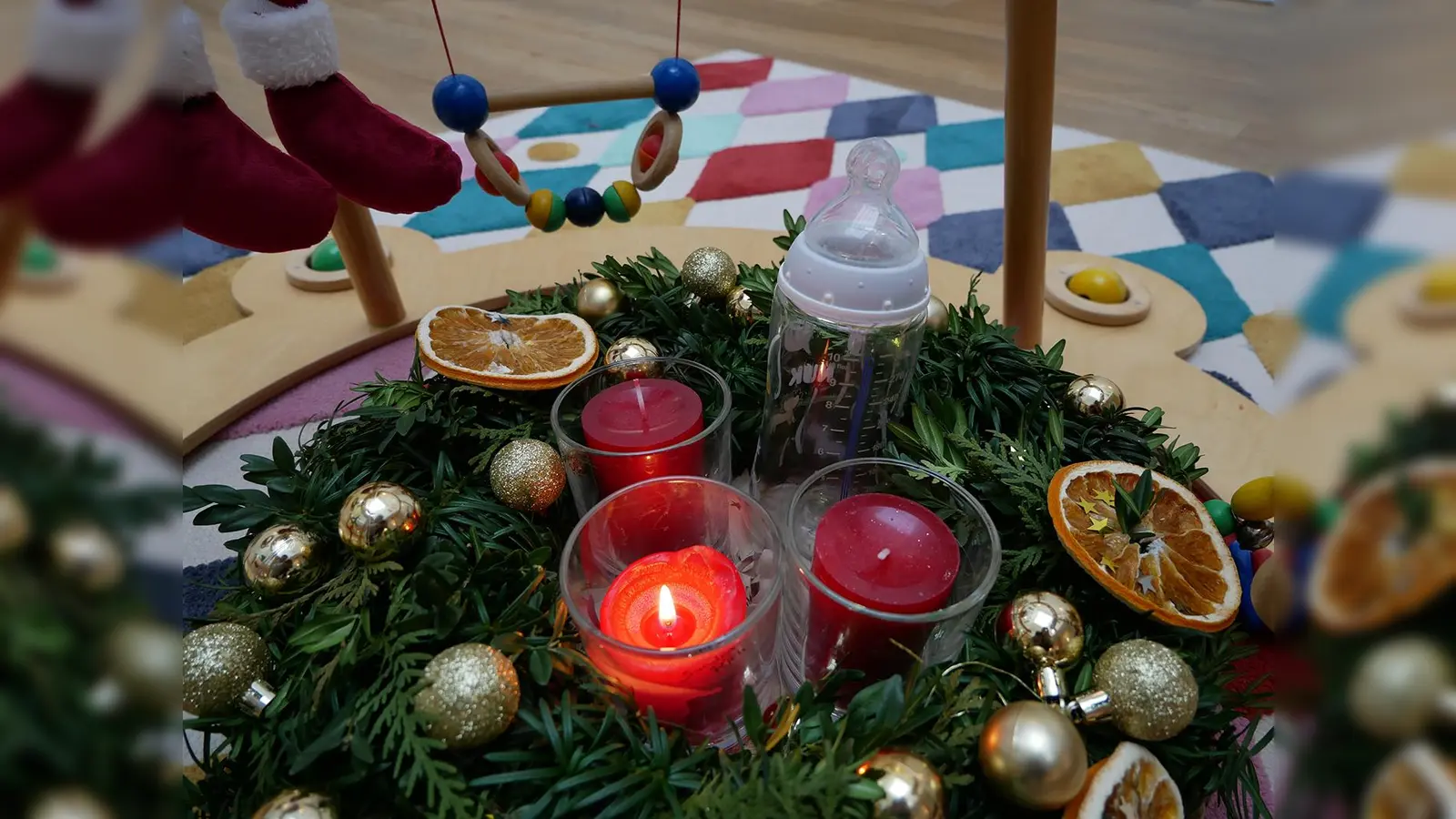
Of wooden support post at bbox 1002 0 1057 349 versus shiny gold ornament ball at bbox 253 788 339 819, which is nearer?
shiny gold ornament ball at bbox 253 788 339 819

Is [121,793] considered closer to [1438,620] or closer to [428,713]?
[1438,620]

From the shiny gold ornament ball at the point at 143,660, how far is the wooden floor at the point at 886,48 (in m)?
1.24

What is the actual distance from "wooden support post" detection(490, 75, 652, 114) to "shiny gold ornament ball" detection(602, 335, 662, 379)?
0.15 m

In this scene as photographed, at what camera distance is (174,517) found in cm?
10

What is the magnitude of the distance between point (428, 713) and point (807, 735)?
0.47ft

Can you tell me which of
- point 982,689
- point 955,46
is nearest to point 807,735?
point 982,689

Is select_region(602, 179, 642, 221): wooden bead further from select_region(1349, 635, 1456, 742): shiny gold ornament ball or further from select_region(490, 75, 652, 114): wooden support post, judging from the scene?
select_region(1349, 635, 1456, 742): shiny gold ornament ball

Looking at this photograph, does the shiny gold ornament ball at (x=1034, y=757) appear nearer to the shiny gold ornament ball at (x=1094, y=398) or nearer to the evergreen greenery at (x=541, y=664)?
the evergreen greenery at (x=541, y=664)

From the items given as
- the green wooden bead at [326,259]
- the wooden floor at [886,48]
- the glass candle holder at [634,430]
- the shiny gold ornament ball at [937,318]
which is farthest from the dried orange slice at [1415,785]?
the wooden floor at [886,48]

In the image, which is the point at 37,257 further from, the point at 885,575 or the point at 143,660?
the point at 885,575

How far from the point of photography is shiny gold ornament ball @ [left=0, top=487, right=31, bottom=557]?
0.07 m

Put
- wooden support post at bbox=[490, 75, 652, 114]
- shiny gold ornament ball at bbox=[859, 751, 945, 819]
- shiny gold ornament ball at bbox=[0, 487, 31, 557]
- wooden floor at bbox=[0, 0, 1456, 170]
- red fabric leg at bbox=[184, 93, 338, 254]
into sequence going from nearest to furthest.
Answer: shiny gold ornament ball at bbox=[0, 487, 31, 557] < shiny gold ornament ball at bbox=[859, 751, 945, 819] < red fabric leg at bbox=[184, 93, 338, 254] < wooden support post at bbox=[490, 75, 652, 114] < wooden floor at bbox=[0, 0, 1456, 170]

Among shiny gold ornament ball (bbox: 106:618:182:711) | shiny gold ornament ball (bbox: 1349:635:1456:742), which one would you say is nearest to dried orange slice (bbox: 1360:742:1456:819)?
shiny gold ornament ball (bbox: 1349:635:1456:742)

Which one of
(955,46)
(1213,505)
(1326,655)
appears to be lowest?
(955,46)
